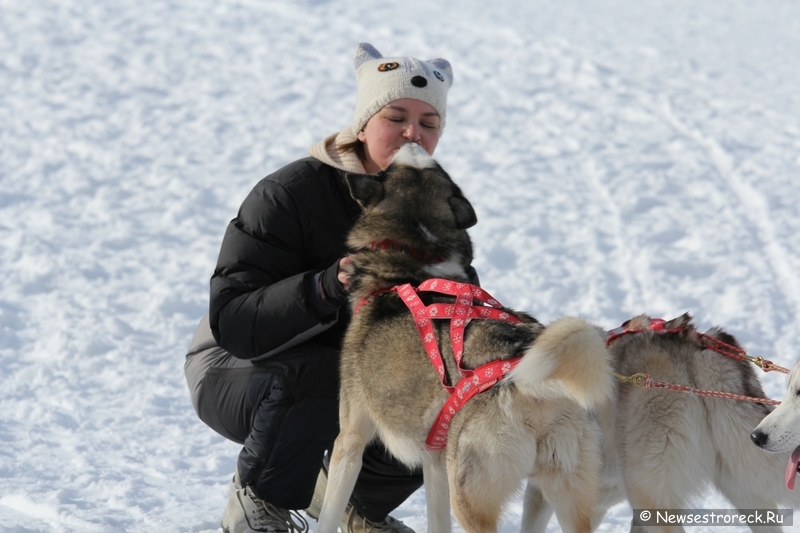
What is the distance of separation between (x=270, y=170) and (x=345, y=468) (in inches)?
206

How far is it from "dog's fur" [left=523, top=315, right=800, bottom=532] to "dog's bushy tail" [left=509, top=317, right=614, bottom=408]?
1.56 ft

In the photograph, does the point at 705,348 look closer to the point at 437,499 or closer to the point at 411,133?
the point at 437,499

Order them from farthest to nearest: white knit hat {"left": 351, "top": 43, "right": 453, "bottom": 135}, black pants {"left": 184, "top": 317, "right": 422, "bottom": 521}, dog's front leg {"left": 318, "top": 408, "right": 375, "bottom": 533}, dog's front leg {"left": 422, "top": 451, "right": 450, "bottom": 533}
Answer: white knit hat {"left": 351, "top": 43, "right": 453, "bottom": 135}, black pants {"left": 184, "top": 317, "right": 422, "bottom": 521}, dog's front leg {"left": 422, "top": 451, "right": 450, "bottom": 533}, dog's front leg {"left": 318, "top": 408, "right": 375, "bottom": 533}

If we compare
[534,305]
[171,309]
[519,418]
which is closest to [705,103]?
[534,305]

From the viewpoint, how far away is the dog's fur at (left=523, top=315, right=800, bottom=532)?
2295mm

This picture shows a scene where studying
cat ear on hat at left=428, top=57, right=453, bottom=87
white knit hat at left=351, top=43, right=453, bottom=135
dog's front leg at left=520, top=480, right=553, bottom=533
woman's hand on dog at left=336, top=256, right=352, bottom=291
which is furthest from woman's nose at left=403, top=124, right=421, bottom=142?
dog's front leg at left=520, top=480, right=553, bottom=533

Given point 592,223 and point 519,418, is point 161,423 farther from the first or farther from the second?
point 592,223

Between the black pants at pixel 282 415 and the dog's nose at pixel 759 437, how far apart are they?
1174mm

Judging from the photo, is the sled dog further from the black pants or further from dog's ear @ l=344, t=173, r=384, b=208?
dog's ear @ l=344, t=173, r=384, b=208

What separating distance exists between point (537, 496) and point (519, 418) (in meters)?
→ 0.72

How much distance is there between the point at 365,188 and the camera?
2.65 m

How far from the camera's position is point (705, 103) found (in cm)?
877

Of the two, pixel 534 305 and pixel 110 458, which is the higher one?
pixel 534 305

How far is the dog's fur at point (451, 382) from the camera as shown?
2.00 metres
